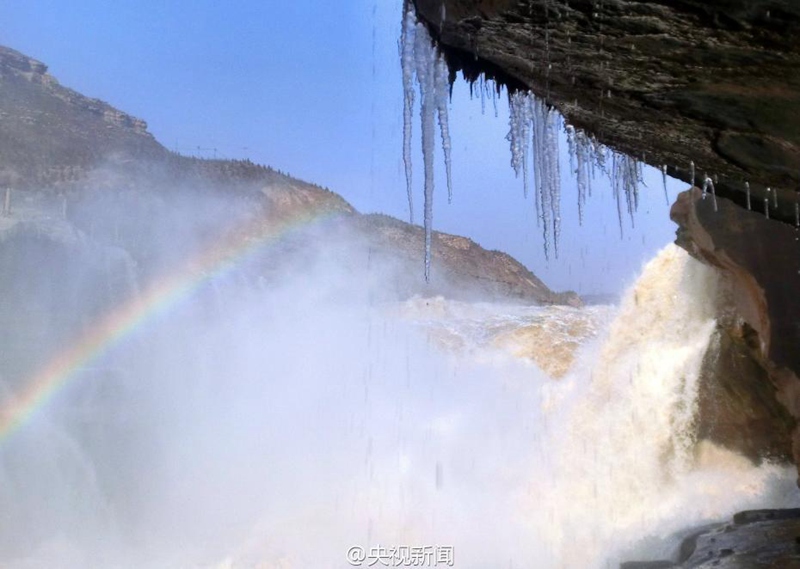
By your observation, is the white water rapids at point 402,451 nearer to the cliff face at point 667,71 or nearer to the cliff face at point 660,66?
the cliff face at point 667,71

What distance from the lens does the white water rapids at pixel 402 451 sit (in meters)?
11.5

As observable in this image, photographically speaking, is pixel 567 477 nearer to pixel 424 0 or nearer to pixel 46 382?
pixel 424 0

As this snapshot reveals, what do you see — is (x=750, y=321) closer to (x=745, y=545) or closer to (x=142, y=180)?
(x=745, y=545)

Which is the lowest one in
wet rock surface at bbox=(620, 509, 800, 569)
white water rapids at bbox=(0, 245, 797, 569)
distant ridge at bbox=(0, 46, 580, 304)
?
wet rock surface at bbox=(620, 509, 800, 569)

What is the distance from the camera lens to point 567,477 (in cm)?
1370

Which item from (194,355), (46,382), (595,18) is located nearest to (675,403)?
(595,18)

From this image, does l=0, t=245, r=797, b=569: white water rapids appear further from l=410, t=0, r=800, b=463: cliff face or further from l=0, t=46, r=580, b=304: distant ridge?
l=0, t=46, r=580, b=304: distant ridge

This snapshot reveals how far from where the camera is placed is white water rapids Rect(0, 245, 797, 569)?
37.6 feet

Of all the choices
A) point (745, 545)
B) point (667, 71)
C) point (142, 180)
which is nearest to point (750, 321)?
point (745, 545)

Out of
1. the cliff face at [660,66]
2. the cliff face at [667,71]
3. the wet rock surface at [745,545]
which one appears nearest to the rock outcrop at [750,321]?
the wet rock surface at [745,545]

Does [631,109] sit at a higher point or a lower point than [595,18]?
higher

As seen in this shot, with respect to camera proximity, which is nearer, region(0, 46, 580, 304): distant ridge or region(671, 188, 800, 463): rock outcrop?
region(671, 188, 800, 463): rock outcrop

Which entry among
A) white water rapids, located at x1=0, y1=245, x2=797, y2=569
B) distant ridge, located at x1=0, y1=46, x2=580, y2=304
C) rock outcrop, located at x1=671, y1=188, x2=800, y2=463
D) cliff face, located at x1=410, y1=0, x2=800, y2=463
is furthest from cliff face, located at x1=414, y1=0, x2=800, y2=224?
distant ridge, located at x1=0, y1=46, x2=580, y2=304

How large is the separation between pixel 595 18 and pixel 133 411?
2363 cm
